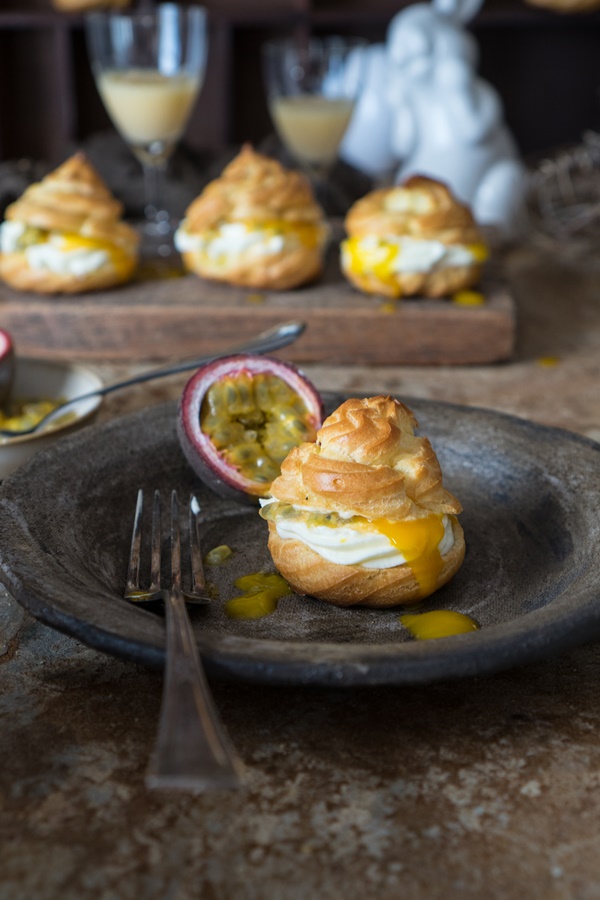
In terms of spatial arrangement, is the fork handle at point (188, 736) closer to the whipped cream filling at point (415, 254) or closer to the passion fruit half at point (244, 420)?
the passion fruit half at point (244, 420)

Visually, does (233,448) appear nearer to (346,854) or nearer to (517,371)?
(346,854)

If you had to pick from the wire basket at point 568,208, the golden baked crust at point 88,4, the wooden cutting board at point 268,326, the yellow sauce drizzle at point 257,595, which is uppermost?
the golden baked crust at point 88,4

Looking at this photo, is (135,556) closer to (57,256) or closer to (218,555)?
(218,555)

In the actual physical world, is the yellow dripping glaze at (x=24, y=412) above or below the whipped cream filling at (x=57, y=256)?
below

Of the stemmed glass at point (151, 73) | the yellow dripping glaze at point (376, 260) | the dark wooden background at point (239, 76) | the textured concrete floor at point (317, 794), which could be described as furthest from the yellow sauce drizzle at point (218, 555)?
the dark wooden background at point (239, 76)

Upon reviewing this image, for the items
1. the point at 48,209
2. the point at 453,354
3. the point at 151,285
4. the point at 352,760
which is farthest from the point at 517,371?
the point at 352,760
